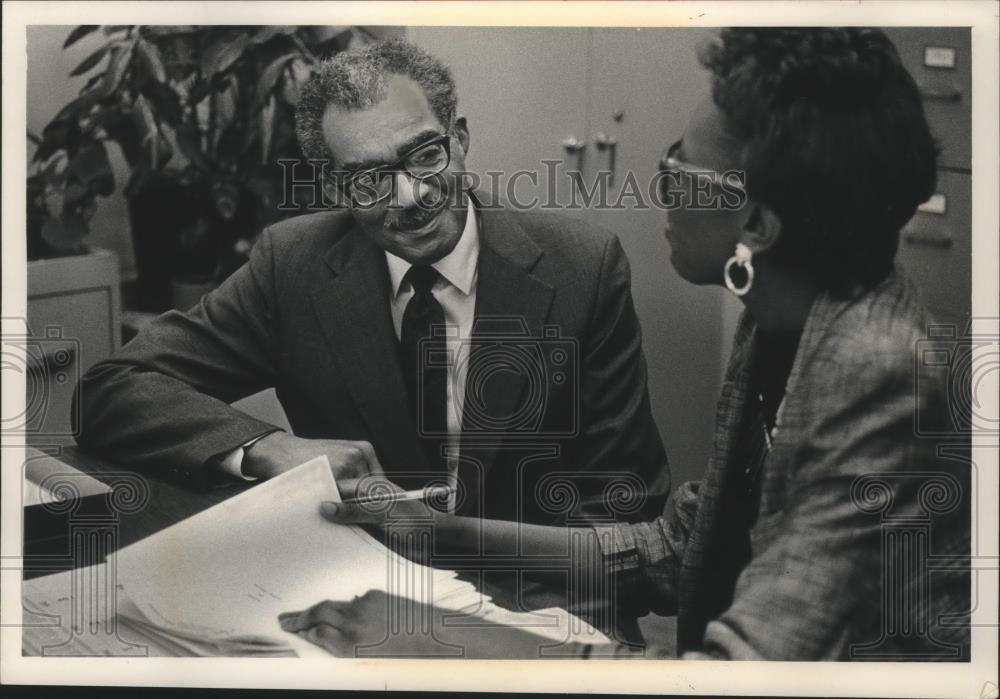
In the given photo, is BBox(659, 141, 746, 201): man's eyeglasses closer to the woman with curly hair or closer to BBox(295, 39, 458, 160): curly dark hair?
the woman with curly hair

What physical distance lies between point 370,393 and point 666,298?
62 centimetres

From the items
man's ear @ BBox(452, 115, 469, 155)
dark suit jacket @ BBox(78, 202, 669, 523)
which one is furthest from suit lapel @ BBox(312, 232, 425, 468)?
man's ear @ BBox(452, 115, 469, 155)

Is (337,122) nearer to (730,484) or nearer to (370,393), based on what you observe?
(370,393)

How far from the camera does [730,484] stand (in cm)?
247

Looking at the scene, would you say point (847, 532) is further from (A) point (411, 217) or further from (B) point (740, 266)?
(A) point (411, 217)

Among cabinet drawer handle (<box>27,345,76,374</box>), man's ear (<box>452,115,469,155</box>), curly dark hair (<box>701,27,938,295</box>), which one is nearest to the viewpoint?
curly dark hair (<box>701,27,938,295</box>)

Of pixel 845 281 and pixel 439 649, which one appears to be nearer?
pixel 845 281

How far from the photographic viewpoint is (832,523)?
2.43 meters

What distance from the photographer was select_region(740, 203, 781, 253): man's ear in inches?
95.1

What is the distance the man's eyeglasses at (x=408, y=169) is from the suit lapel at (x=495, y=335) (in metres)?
0.13

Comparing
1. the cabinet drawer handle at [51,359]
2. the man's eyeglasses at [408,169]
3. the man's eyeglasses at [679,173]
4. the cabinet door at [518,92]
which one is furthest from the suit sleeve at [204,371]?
the man's eyeglasses at [679,173]

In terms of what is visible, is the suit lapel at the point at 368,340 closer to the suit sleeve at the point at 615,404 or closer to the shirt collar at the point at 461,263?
the shirt collar at the point at 461,263

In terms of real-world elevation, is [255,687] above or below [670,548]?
below

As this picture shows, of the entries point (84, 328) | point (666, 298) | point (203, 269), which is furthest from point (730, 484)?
point (84, 328)
